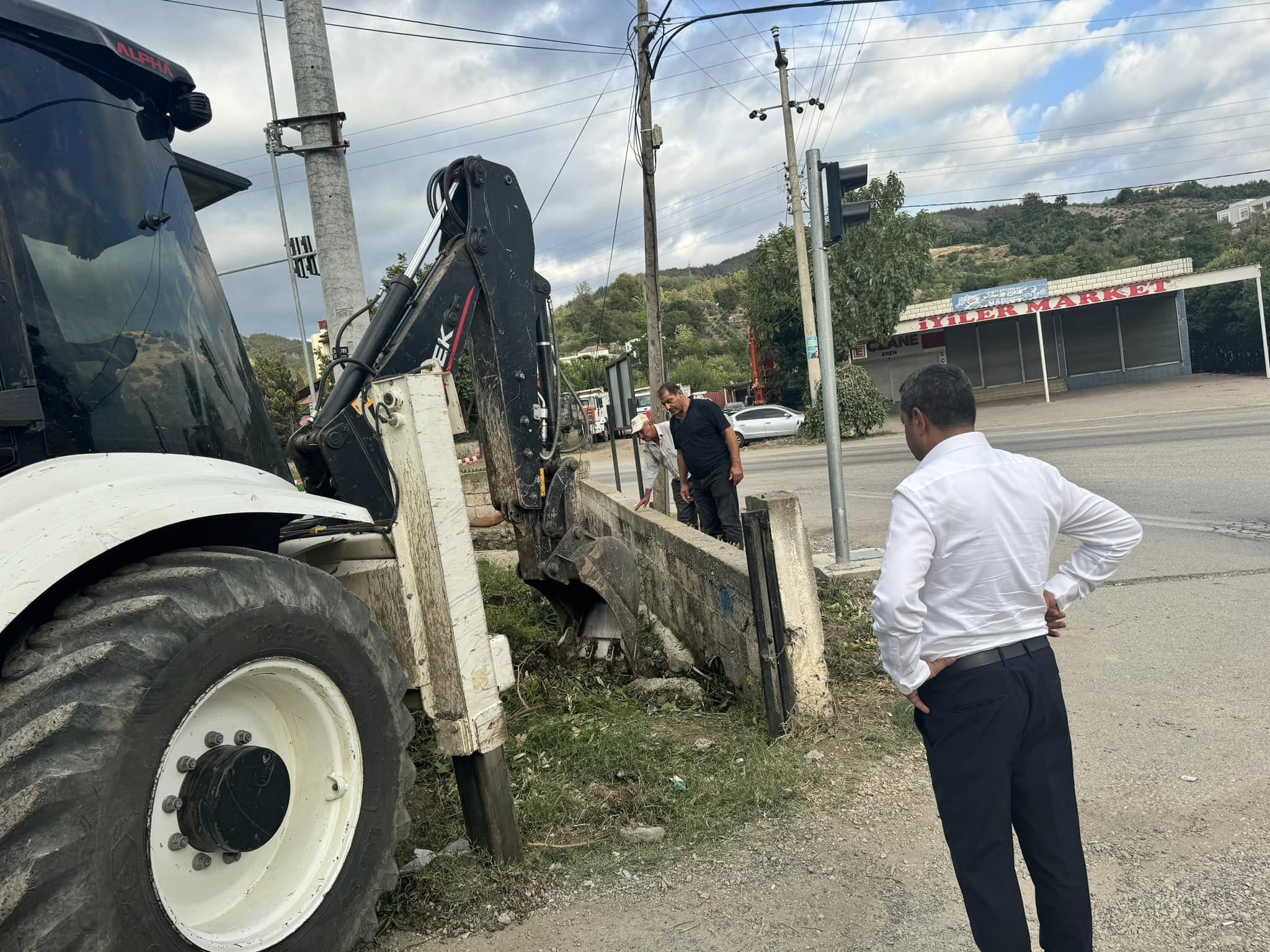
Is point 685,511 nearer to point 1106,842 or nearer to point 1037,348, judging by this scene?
point 1106,842

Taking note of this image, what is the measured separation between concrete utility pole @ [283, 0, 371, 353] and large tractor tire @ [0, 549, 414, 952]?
12.9 ft

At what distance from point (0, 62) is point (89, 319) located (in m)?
0.76

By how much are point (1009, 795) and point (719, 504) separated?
6595 mm

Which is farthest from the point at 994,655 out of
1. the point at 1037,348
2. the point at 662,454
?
the point at 1037,348

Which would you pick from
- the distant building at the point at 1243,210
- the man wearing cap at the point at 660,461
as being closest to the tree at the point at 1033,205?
the distant building at the point at 1243,210

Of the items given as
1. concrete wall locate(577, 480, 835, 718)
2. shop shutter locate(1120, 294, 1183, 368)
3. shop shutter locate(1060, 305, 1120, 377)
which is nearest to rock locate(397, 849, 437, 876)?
concrete wall locate(577, 480, 835, 718)

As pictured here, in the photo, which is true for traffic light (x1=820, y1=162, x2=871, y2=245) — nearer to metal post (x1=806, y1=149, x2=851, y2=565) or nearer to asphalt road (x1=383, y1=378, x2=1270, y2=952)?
metal post (x1=806, y1=149, x2=851, y2=565)

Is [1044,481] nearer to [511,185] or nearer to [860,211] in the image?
[511,185]

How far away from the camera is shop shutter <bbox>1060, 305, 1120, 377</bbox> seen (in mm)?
39594

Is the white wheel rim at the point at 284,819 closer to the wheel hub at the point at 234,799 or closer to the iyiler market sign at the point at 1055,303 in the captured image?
the wheel hub at the point at 234,799

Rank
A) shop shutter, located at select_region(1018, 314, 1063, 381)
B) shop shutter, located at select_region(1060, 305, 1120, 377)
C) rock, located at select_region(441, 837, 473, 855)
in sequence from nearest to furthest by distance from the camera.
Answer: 1. rock, located at select_region(441, 837, 473, 855)
2. shop shutter, located at select_region(1060, 305, 1120, 377)
3. shop shutter, located at select_region(1018, 314, 1063, 381)

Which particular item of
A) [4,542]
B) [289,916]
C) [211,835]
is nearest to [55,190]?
[4,542]

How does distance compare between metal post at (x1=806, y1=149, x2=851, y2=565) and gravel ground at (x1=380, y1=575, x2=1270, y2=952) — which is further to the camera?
metal post at (x1=806, y1=149, x2=851, y2=565)

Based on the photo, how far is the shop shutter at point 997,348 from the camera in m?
40.0
